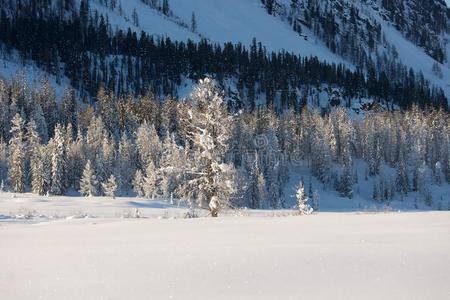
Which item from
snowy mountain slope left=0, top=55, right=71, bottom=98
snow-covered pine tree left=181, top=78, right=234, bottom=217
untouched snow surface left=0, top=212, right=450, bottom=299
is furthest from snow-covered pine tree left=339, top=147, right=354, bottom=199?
untouched snow surface left=0, top=212, right=450, bottom=299

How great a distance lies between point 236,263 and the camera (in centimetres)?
832

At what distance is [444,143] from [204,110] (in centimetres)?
12547

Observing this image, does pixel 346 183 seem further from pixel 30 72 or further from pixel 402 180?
pixel 30 72

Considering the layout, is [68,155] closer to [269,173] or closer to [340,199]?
[269,173]

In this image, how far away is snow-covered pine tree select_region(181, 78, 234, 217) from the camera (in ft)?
77.0

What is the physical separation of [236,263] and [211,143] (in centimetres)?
1522

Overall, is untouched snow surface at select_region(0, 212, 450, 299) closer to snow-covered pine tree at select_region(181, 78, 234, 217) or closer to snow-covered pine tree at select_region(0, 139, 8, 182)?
snow-covered pine tree at select_region(181, 78, 234, 217)

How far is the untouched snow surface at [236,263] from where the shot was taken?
705 centimetres

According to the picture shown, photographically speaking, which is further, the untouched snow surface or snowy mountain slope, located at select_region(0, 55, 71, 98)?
snowy mountain slope, located at select_region(0, 55, 71, 98)

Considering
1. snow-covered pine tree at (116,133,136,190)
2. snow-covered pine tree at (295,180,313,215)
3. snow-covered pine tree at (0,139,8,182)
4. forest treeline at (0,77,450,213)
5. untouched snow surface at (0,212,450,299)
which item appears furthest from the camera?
snow-covered pine tree at (116,133,136,190)

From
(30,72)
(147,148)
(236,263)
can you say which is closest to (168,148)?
(147,148)

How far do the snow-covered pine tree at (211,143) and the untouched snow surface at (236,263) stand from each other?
11.6m

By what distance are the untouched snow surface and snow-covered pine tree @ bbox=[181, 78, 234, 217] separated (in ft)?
38.1

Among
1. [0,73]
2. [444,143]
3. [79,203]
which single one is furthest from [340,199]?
[0,73]
